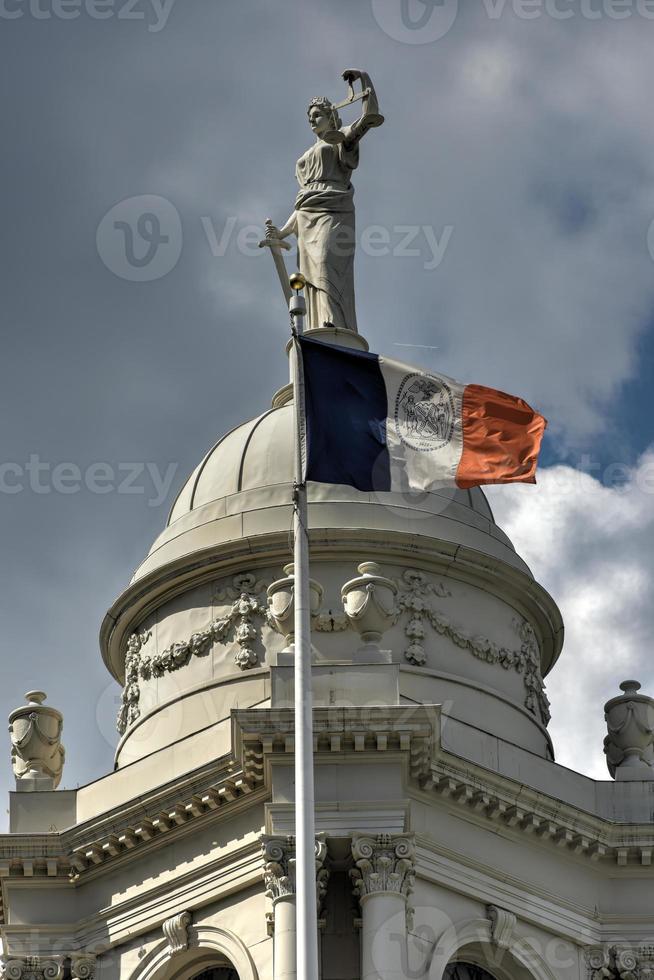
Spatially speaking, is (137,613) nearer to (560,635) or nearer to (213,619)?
(213,619)

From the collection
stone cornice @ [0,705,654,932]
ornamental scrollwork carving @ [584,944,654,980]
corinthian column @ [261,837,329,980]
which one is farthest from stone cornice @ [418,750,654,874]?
corinthian column @ [261,837,329,980]

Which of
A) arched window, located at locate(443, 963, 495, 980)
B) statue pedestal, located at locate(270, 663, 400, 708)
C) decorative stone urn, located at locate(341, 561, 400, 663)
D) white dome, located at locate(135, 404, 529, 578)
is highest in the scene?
white dome, located at locate(135, 404, 529, 578)

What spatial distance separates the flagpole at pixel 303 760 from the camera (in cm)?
2681

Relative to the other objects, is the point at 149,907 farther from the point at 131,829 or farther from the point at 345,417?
the point at 345,417

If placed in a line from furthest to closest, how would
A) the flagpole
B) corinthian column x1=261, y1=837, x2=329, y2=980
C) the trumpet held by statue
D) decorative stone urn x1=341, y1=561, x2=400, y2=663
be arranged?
decorative stone urn x1=341, y1=561, x2=400, y2=663 < corinthian column x1=261, y1=837, x2=329, y2=980 < the trumpet held by statue < the flagpole

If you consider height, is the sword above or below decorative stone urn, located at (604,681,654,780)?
above

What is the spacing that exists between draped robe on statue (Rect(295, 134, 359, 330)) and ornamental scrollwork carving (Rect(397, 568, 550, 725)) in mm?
7195

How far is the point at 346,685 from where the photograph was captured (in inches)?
1371

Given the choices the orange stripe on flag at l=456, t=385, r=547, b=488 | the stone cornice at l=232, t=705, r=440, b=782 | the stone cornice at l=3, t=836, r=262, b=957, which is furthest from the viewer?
the stone cornice at l=3, t=836, r=262, b=957

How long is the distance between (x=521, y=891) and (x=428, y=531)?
7.65 meters

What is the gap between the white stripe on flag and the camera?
1240 inches

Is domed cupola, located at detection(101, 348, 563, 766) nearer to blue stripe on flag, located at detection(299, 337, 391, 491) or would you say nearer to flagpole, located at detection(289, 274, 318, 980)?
blue stripe on flag, located at detection(299, 337, 391, 491)

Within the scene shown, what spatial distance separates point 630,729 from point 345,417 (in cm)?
1061

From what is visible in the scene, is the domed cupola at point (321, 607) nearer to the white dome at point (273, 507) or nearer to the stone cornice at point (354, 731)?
the white dome at point (273, 507)
